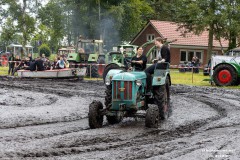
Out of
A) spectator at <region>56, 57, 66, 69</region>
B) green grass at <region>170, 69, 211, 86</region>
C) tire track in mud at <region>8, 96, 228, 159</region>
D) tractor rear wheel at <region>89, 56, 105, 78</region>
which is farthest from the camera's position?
tractor rear wheel at <region>89, 56, 105, 78</region>

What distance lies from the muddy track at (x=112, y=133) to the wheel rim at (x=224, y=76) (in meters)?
6.10

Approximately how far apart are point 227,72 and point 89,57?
362 inches

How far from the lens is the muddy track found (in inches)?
273

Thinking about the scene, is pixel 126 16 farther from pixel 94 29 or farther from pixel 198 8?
pixel 198 8

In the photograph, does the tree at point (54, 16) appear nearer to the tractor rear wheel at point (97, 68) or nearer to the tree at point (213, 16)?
the tree at point (213, 16)

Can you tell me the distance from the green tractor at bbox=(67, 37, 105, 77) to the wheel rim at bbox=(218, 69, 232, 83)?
7642 millimetres

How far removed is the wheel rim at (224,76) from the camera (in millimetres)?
20641

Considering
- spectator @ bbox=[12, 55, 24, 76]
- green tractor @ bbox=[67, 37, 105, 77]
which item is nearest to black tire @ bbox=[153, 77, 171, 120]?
green tractor @ bbox=[67, 37, 105, 77]

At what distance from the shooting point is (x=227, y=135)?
28.5 ft

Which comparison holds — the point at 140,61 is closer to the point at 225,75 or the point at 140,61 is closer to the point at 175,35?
the point at 225,75

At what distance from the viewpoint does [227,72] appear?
812 inches

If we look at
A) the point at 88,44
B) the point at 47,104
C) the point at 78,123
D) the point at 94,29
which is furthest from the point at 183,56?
the point at 78,123

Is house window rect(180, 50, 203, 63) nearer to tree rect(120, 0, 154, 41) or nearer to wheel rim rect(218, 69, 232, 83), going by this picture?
tree rect(120, 0, 154, 41)

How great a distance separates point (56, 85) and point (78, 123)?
34.2ft
